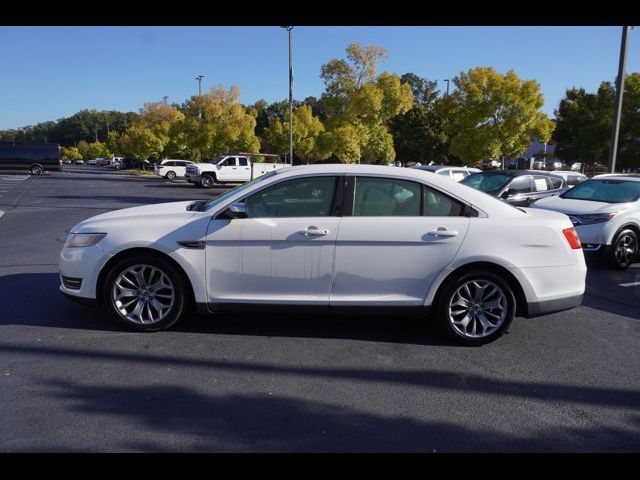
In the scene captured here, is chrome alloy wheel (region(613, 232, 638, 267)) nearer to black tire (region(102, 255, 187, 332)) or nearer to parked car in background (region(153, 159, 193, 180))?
black tire (region(102, 255, 187, 332))

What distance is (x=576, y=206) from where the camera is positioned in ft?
28.8

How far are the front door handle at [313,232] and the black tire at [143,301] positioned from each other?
124 centimetres

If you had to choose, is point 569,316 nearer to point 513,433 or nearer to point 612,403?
point 612,403

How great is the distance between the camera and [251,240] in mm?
4688

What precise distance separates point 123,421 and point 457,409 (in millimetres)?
2215

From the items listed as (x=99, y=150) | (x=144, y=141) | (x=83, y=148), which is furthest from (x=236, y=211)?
(x=83, y=148)

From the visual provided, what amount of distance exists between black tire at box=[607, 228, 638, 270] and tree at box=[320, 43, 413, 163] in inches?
751

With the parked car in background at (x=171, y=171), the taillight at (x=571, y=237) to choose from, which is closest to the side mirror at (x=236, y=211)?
the taillight at (x=571, y=237)

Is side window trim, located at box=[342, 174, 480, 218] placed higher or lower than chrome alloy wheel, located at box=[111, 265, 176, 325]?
higher

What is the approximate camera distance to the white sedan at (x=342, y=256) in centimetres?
467

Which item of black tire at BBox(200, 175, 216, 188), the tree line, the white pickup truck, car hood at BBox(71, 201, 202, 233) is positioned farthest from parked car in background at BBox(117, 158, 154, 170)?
car hood at BBox(71, 201, 202, 233)

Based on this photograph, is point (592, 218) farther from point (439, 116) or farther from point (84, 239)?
point (439, 116)

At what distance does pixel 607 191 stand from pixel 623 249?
1.39 metres

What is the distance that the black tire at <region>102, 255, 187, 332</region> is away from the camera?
478cm
